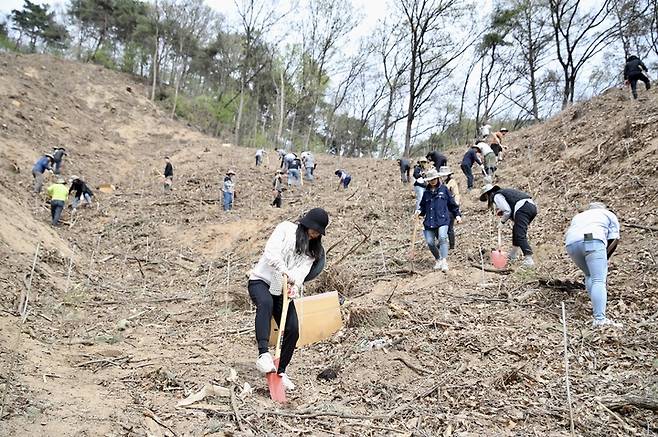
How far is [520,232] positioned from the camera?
A: 6.48 metres

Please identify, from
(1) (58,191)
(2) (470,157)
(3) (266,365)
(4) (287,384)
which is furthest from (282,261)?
(1) (58,191)

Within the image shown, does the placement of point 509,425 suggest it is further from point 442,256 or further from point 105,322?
point 105,322

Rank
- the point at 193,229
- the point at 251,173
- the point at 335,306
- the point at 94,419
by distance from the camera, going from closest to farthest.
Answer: the point at 94,419, the point at 335,306, the point at 193,229, the point at 251,173

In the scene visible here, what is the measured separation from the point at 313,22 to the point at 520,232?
2807 cm

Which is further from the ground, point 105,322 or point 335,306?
point 335,306

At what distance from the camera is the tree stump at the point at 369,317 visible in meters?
5.23

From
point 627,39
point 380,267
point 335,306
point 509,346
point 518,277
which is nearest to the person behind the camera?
point 509,346

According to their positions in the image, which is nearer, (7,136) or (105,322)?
(105,322)

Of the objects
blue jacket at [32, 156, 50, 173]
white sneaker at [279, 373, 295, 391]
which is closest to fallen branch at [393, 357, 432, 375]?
white sneaker at [279, 373, 295, 391]

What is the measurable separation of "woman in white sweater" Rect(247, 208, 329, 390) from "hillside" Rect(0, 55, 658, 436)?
16.9 inches

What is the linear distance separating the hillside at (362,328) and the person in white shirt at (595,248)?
294 millimetres

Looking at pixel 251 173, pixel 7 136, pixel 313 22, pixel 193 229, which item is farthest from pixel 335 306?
pixel 313 22

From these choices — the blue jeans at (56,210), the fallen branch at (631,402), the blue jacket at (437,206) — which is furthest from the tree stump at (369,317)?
the blue jeans at (56,210)

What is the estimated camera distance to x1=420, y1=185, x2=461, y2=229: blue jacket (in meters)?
7.01
